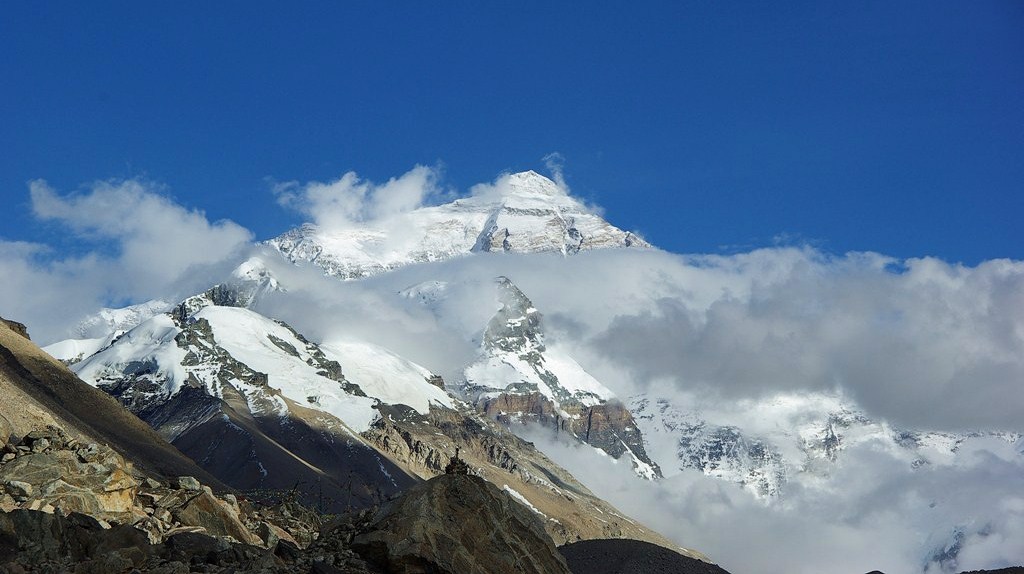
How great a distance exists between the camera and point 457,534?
131ft

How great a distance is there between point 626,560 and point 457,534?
20.9m

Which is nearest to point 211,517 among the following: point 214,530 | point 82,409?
point 214,530

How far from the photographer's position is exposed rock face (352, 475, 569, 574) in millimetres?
38500

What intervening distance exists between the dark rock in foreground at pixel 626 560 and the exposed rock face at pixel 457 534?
15.0m

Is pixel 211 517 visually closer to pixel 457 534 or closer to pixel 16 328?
pixel 457 534

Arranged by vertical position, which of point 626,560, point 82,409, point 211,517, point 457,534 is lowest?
point 457,534

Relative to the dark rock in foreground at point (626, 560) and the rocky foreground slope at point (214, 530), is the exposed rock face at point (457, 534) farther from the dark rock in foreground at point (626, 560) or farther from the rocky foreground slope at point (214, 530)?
the dark rock in foreground at point (626, 560)

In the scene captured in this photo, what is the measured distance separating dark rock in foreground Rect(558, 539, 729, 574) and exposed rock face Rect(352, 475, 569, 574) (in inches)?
592

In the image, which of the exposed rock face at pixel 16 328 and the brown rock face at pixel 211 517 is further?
the exposed rock face at pixel 16 328

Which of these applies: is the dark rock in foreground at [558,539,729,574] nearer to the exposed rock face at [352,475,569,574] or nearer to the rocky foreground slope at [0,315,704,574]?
the rocky foreground slope at [0,315,704,574]

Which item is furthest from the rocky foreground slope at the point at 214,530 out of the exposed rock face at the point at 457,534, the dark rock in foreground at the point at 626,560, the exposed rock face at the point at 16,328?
the exposed rock face at the point at 16,328

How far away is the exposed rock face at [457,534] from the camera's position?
1516 inches

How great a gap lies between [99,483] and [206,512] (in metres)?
5.56

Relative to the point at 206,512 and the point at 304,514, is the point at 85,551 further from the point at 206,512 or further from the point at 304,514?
the point at 304,514
